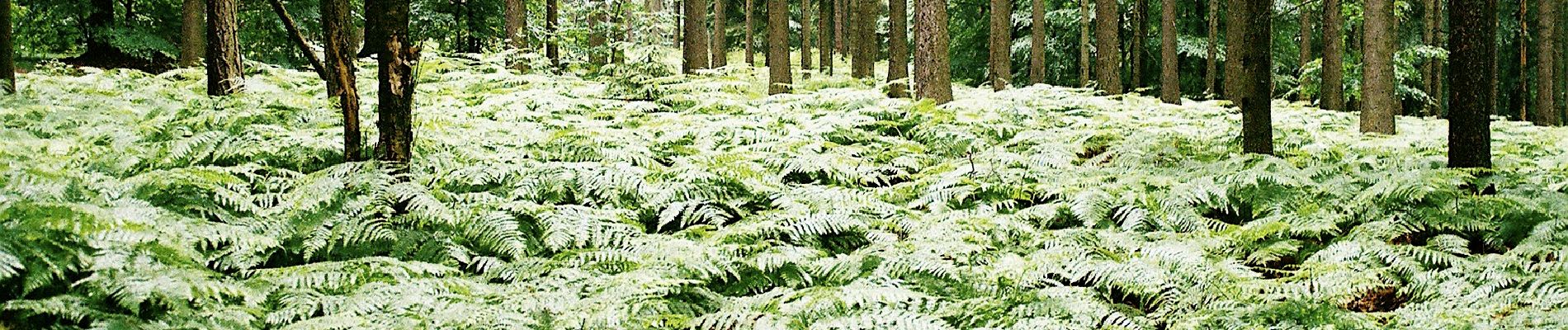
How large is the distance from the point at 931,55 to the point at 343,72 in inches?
245

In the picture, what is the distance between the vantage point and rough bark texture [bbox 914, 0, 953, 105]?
9.78m

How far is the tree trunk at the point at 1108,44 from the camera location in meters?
14.0

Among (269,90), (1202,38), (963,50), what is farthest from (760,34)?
(269,90)

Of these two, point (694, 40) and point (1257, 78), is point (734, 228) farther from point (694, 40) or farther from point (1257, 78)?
point (694, 40)

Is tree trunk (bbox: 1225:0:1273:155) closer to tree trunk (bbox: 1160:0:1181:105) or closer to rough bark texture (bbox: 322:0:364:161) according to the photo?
rough bark texture (bbox: 322:0:364:161)

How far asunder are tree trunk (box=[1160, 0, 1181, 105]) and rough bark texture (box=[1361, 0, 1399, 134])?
14.5ft

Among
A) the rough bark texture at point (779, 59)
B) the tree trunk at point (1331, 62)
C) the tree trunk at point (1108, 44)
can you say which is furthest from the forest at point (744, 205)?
the tree trunk at point (1331, 62)

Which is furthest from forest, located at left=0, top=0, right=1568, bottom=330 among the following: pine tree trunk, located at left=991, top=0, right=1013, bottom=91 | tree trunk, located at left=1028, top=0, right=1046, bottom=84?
tree trunk, located at left=1028, top=0, right=1046, bottom=84

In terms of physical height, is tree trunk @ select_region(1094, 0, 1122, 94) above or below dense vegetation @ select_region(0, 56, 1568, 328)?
above

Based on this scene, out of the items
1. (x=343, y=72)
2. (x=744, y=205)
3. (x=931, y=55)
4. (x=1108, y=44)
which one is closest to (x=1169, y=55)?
(x=1108, y=44)

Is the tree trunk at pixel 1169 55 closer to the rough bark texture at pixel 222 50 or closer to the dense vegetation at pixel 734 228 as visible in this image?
the dense vegetation at pixel 734 228

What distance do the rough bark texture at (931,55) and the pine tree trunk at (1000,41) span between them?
5086 millimetres

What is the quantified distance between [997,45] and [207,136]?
40.8 ft

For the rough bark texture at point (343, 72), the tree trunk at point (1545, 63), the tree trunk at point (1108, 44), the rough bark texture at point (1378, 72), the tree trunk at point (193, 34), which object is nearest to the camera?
the rough bark texture at point (343, 72)
